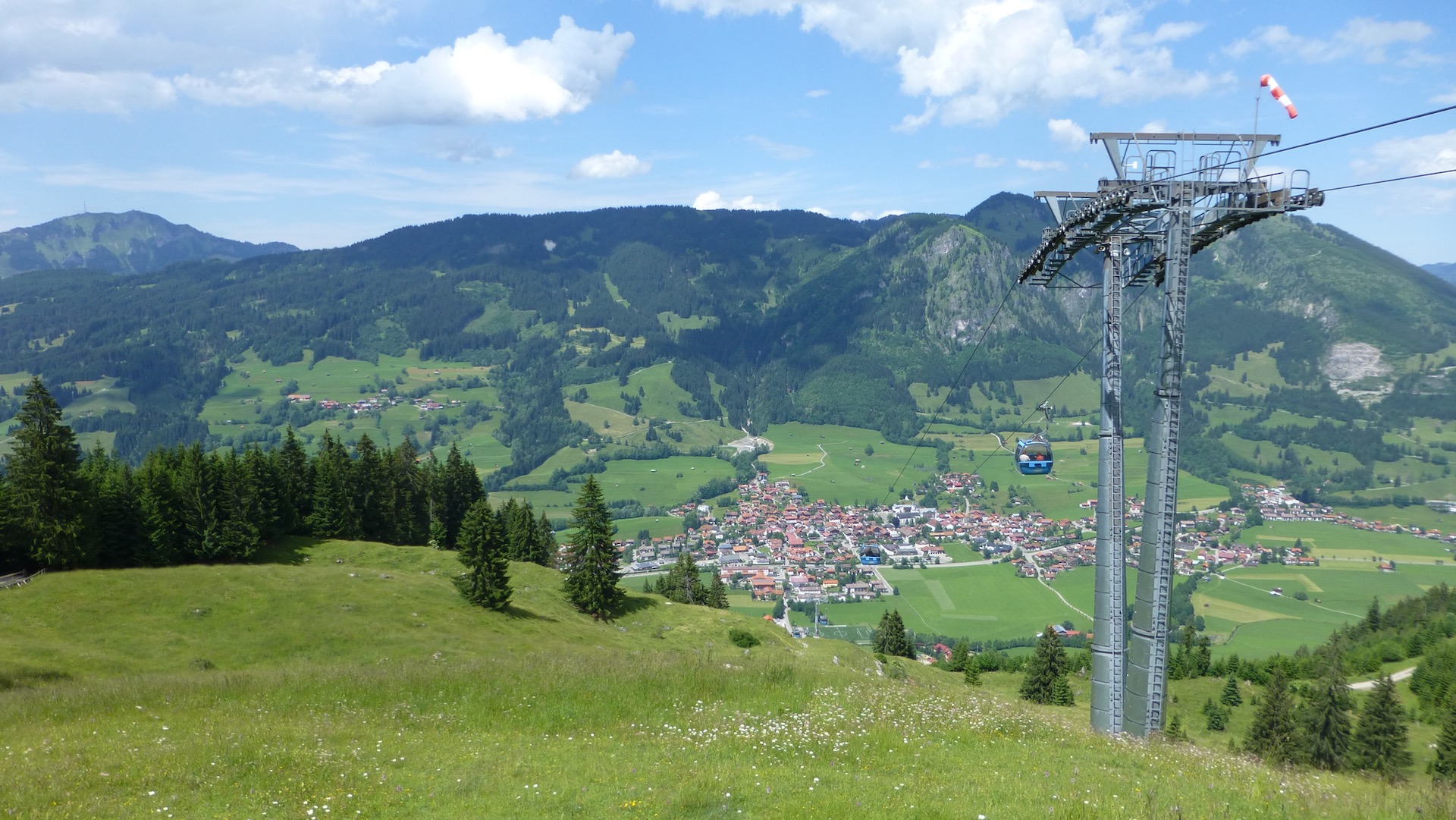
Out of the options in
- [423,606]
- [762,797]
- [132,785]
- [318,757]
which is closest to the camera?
[762,797]

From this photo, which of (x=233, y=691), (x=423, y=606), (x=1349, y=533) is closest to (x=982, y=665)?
(x=423, y=606)

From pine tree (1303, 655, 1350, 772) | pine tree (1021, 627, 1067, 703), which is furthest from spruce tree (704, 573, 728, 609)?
pine tree (1303, 655, 1350, 772)

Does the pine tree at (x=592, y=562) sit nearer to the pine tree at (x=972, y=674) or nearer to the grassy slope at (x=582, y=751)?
the grassy slope at (x=582, y=751)

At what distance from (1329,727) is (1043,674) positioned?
56.9ft

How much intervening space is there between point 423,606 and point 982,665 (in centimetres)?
5461

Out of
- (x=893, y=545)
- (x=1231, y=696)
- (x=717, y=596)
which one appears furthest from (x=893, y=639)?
(x=893, y=545)

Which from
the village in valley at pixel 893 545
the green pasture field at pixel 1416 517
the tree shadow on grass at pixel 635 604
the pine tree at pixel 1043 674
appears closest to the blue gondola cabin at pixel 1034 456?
the pine tree at pixel 1043 674

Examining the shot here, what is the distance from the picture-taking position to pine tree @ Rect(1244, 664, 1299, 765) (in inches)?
1884

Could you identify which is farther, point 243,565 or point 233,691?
point 243,565

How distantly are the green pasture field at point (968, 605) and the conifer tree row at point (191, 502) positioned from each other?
70708 millimetres

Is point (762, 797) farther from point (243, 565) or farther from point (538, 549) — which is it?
point (538, 549)

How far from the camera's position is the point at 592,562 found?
182 feet

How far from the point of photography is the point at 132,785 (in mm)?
14648

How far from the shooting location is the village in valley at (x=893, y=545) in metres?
146
